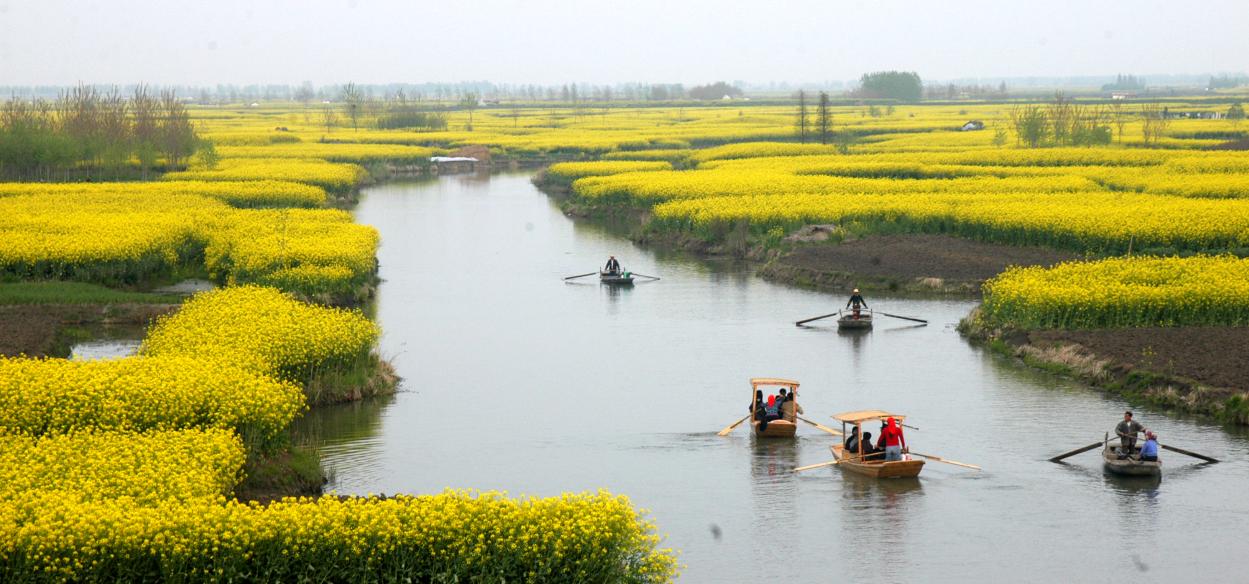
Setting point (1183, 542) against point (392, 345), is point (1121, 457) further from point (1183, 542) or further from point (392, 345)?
point (392, 345)

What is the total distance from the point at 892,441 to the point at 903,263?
30.1m

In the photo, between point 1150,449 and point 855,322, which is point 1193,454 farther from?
point 855,322

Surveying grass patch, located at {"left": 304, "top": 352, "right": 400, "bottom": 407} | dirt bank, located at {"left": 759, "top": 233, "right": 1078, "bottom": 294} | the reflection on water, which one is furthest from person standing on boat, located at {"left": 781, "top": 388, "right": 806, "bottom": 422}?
dirt bank, located at {"left": 759, "top": 233, "right": 1078, "bottom": 294}

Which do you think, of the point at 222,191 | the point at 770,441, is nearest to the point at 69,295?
the point at 770,441

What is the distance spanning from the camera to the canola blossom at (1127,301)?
137 ft

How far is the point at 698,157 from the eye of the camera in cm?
12488

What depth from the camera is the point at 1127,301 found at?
42031 millimetres

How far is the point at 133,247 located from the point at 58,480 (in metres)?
32.9

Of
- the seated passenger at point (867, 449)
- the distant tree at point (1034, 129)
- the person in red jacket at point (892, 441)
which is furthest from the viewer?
the distant tree at point (1034, 129)

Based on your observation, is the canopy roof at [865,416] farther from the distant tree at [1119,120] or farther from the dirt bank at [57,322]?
the distant tree at [1119,120]

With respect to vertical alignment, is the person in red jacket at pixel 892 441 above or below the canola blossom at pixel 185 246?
below

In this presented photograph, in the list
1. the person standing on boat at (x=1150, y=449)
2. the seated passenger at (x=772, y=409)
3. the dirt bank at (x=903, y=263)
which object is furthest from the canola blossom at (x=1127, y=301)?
the person standing on boat at (x=1150, y=449)

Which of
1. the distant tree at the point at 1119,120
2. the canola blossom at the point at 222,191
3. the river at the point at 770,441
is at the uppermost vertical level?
the distant tree at the point at 1119,120

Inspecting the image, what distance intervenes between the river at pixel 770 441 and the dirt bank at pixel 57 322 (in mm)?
7930
